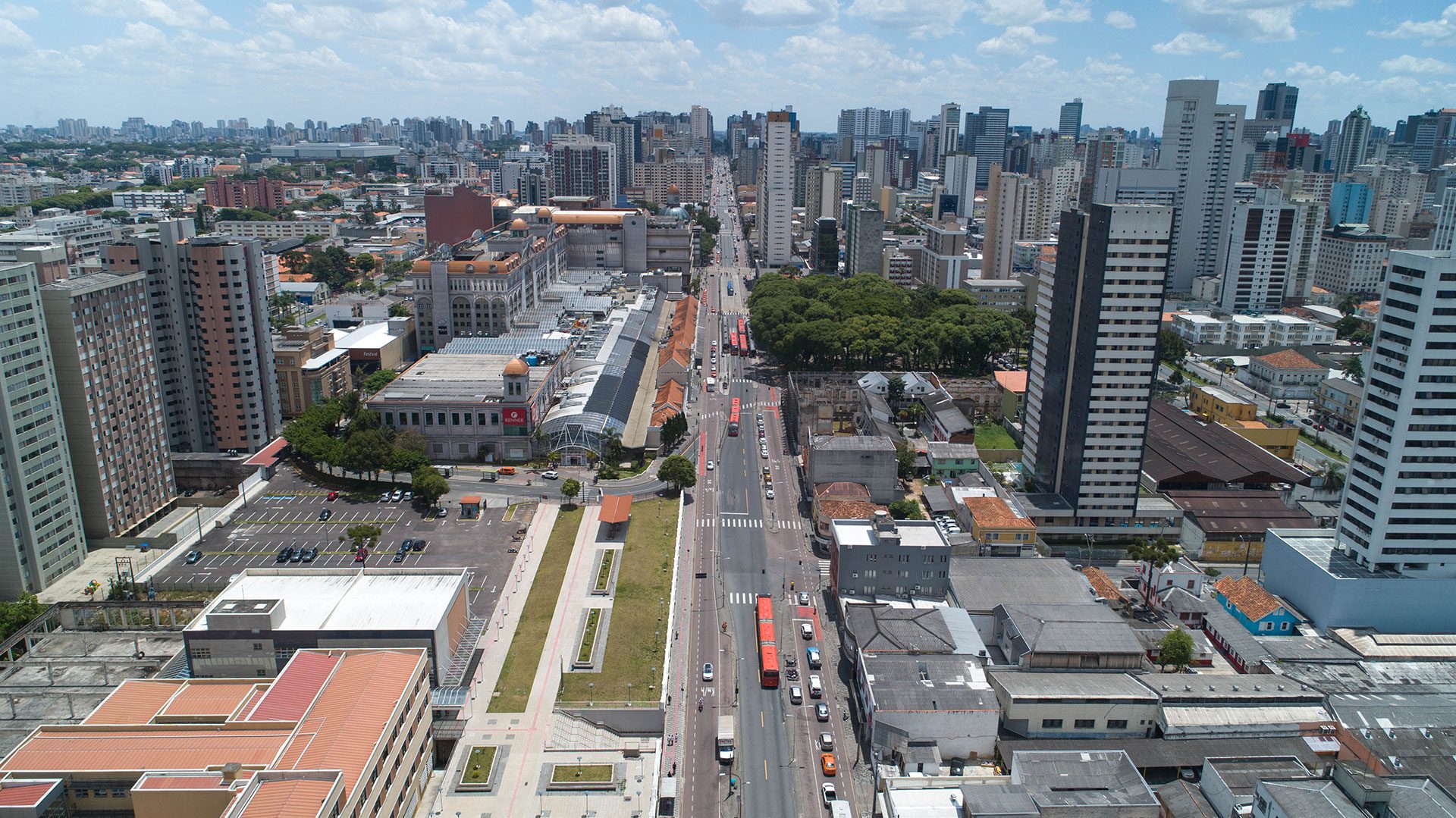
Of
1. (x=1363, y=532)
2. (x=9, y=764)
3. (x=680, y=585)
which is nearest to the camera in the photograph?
(x=9, y=764)

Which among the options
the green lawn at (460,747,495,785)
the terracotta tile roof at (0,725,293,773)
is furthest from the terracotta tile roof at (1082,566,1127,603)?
the terracotta tile roof at (0,725,293,773)

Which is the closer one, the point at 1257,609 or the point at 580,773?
the point at 580,773

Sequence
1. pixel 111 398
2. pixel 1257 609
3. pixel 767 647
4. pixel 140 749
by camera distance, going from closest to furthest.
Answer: pixel 140 749 < pixel 767 647 < pixel 1257 609 < pixel 111 398

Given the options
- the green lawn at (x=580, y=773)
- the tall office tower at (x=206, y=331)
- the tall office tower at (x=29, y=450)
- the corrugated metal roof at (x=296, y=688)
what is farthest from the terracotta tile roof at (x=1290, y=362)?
the tall office tower at (x=29, y=450)

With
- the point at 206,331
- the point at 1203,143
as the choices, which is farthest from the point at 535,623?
the point at 1203,143

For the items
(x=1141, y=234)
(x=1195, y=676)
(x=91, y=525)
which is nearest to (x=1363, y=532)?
(x=1195, y=676)

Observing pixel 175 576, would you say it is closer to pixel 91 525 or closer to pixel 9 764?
pixel 91 525

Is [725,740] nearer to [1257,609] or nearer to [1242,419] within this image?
[1257,609]
